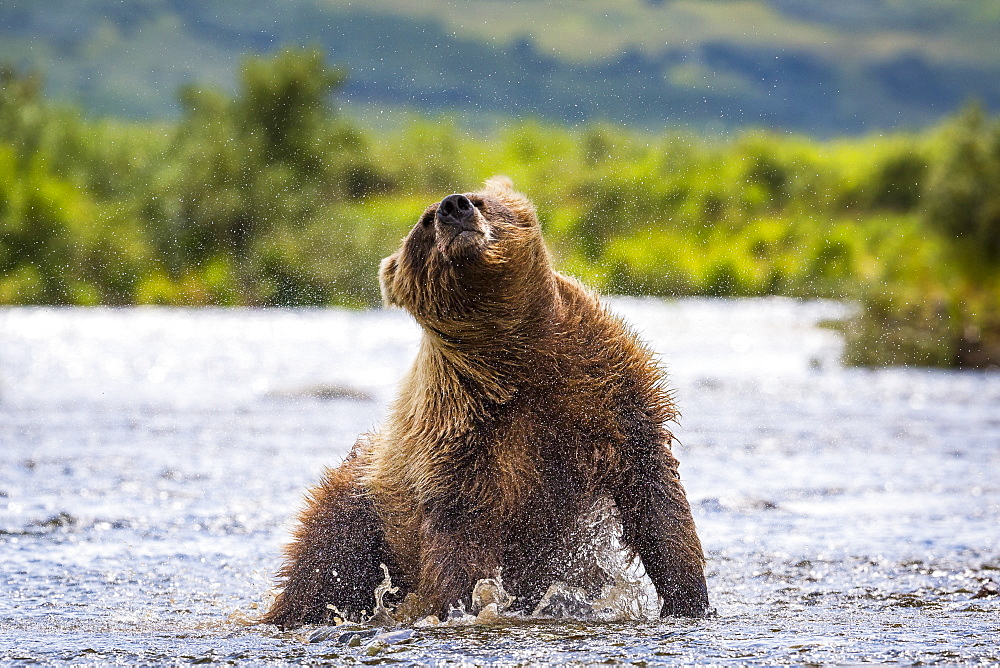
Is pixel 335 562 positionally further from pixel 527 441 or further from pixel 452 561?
pixel 527 441

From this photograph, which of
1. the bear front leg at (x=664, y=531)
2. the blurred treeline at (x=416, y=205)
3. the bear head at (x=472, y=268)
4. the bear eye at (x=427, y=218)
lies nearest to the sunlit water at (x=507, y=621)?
the bear front leg at (x=664, y=531)

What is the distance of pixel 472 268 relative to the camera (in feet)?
13.8

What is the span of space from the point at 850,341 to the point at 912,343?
3.33ft

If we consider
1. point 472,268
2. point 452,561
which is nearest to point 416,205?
point 452,561

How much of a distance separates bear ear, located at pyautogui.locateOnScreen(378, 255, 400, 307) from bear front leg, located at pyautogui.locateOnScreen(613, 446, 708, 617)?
44.7 inches

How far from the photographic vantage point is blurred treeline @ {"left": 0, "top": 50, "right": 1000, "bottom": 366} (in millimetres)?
24922

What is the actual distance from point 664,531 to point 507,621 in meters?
0.70

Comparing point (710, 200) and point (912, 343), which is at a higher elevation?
point (710, 200)

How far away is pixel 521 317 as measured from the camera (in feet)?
14.8

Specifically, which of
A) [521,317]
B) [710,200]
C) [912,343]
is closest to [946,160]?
[912,343]

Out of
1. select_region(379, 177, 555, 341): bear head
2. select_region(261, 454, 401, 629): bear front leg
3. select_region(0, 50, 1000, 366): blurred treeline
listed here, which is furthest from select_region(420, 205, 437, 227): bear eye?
select_region(0, 50, 1000, 366): blurred treeline

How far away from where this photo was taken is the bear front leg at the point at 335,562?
199 inches

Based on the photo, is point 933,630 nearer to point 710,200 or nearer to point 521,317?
point 521,317

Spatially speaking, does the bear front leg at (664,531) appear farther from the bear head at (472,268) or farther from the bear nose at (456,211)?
the bear nose at (456,211)
